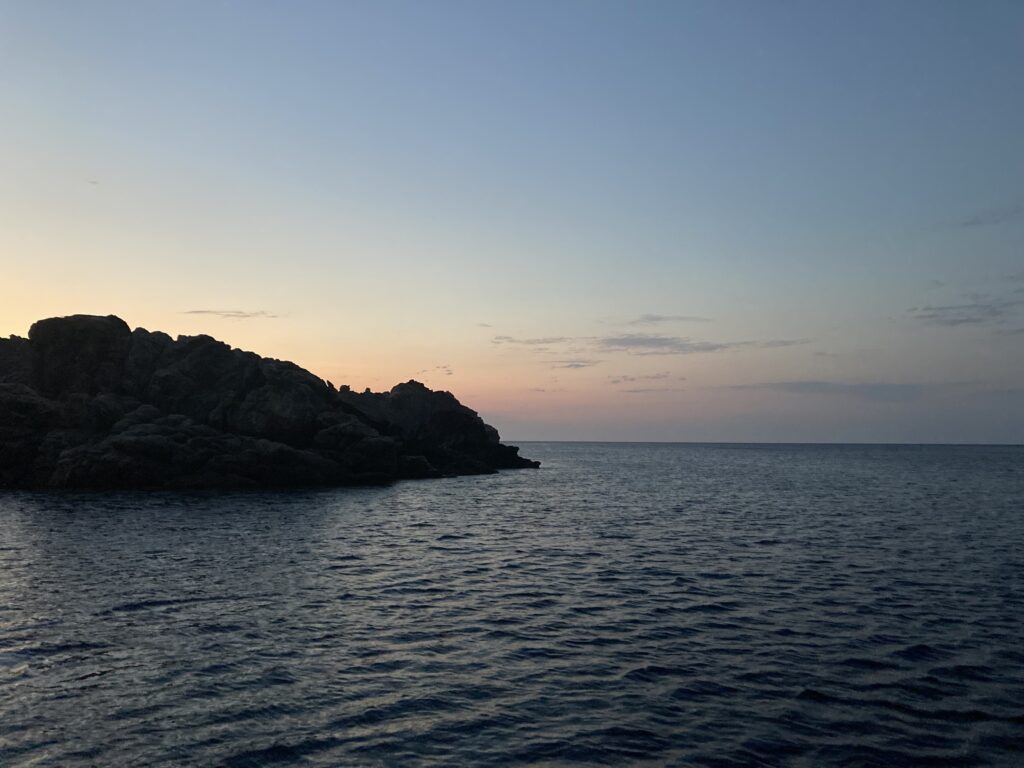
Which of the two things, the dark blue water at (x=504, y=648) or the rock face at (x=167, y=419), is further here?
the rock face at (x=167, y=419)

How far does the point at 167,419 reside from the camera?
76625mm

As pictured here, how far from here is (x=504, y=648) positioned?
756 inches

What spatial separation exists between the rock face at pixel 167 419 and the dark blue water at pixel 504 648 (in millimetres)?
29263

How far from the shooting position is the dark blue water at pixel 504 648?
13164 mm

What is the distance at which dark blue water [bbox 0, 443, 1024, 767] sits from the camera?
13164mm

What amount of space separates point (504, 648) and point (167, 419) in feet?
230

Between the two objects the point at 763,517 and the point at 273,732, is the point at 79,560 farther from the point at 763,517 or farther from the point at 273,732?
the point at 763,517

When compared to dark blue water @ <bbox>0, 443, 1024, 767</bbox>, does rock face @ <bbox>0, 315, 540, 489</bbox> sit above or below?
above

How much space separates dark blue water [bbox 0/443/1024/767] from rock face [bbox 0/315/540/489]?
2926cm

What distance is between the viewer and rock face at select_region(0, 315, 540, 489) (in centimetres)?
6969

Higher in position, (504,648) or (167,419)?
(167,419)

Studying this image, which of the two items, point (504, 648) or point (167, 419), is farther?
point (167, 419)

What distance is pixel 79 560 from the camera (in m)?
31.4

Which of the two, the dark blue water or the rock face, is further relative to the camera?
the rock face
